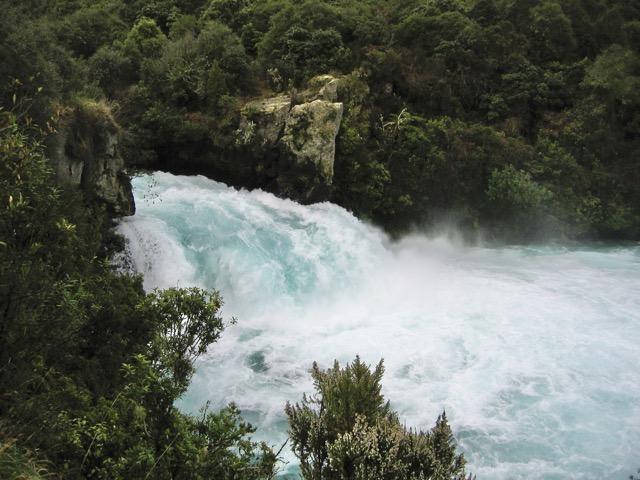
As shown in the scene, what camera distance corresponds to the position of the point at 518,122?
74.7 ft

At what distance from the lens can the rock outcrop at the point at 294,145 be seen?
17.7 metres

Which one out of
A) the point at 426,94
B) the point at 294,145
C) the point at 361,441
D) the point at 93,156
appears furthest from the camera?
the point at 426,94

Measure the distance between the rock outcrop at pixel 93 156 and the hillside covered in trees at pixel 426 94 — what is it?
184 inches

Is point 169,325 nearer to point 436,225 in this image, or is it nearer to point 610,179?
point 436,225

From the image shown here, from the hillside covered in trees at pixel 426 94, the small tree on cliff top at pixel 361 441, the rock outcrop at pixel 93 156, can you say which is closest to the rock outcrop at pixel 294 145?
the hillside covered in trees at pixel 426 94

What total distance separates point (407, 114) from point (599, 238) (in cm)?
1035

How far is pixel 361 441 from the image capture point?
5539 mm

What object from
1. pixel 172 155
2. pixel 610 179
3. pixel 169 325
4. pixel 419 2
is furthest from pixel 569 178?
pixel 169 325

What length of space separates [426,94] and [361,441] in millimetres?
19144

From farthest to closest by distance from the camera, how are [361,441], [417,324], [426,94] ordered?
[426,94] < [417,324] < [361,441]

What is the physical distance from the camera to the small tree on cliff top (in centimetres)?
547

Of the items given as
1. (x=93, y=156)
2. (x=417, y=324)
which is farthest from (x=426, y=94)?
(x=93, y=156)

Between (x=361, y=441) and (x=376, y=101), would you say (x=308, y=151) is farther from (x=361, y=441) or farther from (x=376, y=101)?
(x=361, y=441)

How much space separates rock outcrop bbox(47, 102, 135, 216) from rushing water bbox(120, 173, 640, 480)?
0.91 meters
